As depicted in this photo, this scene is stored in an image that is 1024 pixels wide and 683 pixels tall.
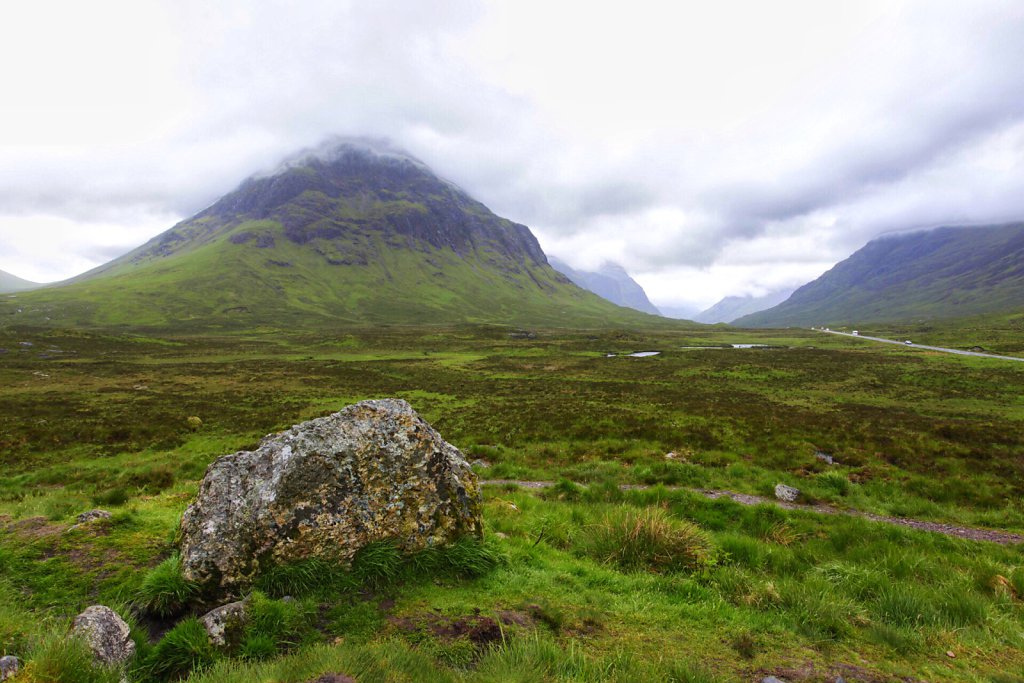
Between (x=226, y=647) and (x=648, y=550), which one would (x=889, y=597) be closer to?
(x=648, y=550)

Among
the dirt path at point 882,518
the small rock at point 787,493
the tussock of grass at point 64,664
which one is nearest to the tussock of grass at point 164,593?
the tussock of grass at point 64,664

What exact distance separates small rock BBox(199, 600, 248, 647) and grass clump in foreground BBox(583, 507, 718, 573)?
243 inches

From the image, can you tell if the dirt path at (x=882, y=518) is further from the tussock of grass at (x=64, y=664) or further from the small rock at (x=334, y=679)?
the tussock of grass at (x=64, y=664)

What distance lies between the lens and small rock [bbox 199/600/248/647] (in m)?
5.40

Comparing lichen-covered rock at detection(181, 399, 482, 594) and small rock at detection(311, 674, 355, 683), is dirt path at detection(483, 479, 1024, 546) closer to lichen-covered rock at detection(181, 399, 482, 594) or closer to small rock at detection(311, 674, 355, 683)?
lichen-covered rock at detection(181, 399, 482, 594)

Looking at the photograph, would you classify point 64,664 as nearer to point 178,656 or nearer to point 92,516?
point 178,656

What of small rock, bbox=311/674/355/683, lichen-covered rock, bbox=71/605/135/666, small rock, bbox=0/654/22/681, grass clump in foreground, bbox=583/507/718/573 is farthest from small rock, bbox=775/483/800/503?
small rock, bbox=0/654/22/681

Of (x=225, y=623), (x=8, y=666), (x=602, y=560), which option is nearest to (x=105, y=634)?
(x=8, y=666)

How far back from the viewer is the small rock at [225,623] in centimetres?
540

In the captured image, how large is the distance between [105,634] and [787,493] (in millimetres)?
18093

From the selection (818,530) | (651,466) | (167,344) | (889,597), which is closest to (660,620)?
(889,597)

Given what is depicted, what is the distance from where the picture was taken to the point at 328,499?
7637 millimetres

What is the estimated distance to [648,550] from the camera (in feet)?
27.9

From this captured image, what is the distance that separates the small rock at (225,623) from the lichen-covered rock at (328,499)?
0.89 meters
